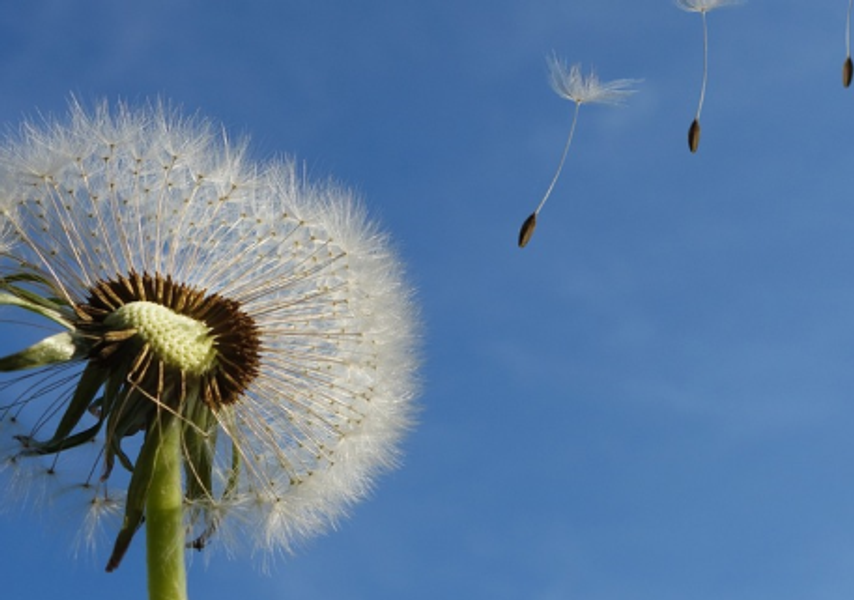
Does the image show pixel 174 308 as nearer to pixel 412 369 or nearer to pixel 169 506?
pixel 169 506

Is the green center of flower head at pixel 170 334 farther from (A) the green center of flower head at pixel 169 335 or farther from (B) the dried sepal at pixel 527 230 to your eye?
(B) the dried sepal at pixel 527 230

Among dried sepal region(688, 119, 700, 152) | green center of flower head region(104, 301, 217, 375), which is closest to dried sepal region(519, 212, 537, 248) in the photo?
dried sepal region(688, 119, 700, 152)

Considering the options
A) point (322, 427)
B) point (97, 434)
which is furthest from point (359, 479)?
point (97, 434)

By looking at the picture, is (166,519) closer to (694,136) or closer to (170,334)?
(170,334)

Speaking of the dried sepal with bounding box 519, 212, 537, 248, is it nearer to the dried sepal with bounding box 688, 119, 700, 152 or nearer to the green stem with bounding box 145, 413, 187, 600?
the dried sepal with bounding box 688, 119, 700, 152

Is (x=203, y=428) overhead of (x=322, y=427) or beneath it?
beneath

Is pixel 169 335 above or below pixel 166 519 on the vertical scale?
above

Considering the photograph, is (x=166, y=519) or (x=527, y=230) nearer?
(x=527, y=230)

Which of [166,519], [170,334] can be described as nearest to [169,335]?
[170,334]
